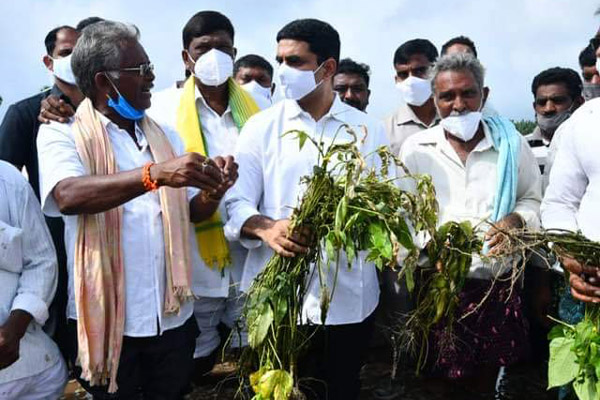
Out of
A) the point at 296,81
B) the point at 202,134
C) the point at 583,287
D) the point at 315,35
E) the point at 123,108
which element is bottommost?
the point at 583,287

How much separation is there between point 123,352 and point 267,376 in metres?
0.73

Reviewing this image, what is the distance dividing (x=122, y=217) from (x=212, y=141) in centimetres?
100

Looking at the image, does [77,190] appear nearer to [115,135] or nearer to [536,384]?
[115,135]

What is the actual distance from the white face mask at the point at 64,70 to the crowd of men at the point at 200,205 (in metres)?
0.01

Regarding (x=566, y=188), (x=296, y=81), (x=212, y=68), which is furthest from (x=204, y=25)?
(x=566, y=188)

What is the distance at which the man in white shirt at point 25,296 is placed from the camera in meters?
2.51

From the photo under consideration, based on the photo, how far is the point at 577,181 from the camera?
269cm

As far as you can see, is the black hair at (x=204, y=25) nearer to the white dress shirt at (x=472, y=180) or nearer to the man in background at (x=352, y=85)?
the white dress shirt at (x=472, y=180)

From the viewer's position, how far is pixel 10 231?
2531 millimetres

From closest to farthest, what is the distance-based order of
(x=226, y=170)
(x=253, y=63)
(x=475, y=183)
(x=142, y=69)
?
(x=226, y=170)
(x=142, y=69)
(x=475, y=183)
(x=253, y=63)

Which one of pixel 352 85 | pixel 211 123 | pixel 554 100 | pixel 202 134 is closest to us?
pixel 202 134

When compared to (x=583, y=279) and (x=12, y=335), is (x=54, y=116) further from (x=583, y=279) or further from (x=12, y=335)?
(x=583, y=279)

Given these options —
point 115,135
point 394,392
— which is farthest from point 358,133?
point 394,392

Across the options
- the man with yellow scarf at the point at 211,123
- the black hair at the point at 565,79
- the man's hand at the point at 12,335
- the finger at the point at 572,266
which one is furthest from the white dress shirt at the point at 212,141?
the black hair at the point at 565,79
